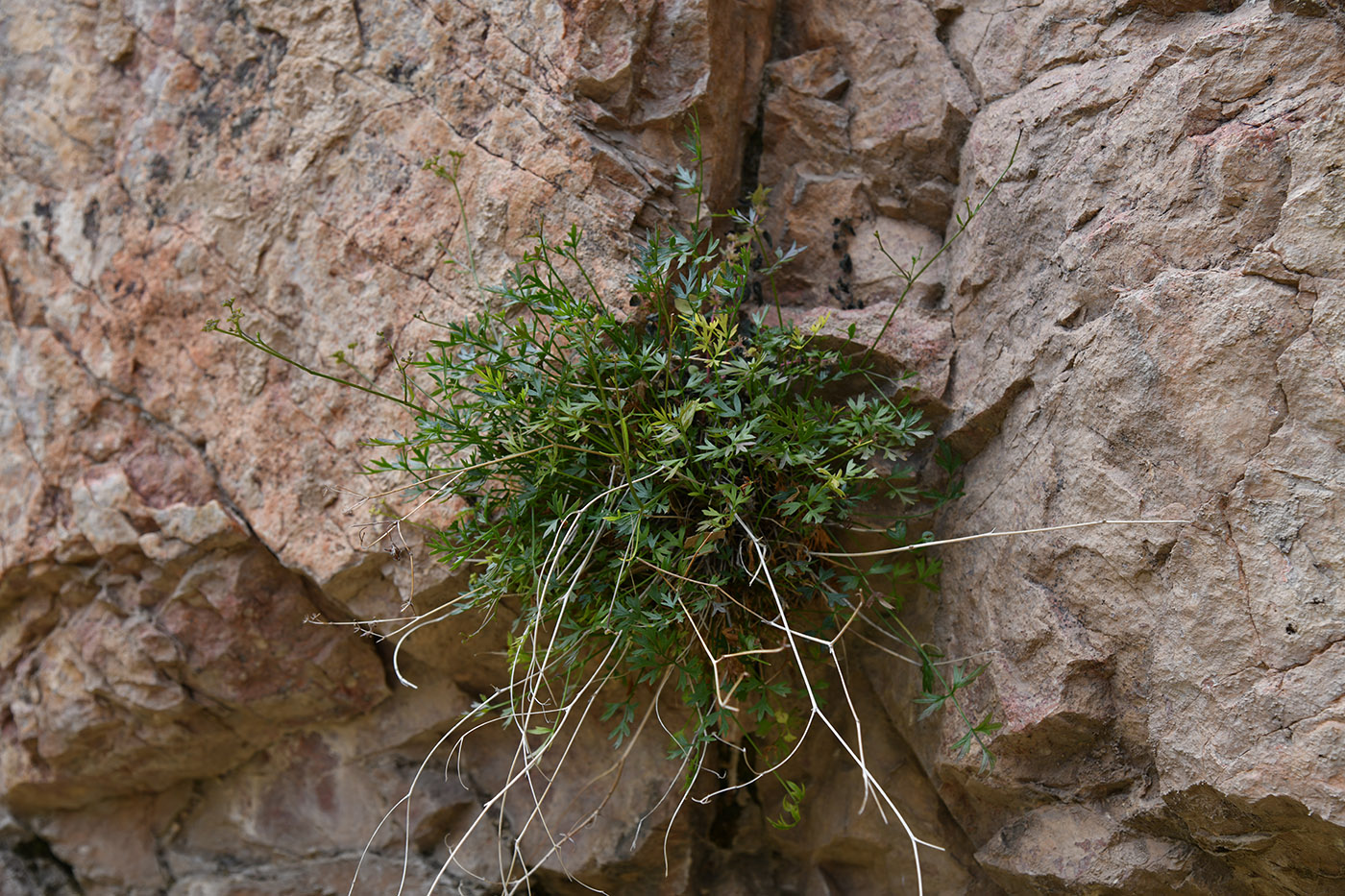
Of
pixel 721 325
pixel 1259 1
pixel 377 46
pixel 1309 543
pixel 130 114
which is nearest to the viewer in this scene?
pixel 1309 543

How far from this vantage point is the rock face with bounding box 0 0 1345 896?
5.51 feet

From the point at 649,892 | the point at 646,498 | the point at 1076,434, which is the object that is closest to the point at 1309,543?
the point at 1076,434

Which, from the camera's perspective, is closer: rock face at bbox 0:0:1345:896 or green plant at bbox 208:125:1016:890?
rock face at bbox 0:0:1345:896

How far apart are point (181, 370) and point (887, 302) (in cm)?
198

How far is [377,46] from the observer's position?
246 centimetres

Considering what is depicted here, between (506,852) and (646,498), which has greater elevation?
(646,498)

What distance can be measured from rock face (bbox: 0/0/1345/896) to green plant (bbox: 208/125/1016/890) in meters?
0.21

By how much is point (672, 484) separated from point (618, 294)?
0.52 metres

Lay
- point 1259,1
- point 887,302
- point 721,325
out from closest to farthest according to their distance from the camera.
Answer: point 1259,1
point 721,325
point 887,302

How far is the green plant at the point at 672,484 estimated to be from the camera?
74.5 inches

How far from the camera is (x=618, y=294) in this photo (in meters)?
2.18

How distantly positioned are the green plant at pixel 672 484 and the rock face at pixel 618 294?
0.21 meters

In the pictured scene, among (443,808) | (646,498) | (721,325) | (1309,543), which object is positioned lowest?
(443,808)

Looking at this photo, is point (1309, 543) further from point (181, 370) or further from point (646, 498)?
point (181, 370)
